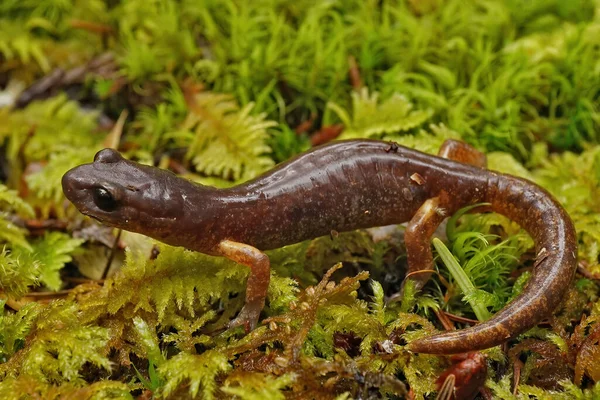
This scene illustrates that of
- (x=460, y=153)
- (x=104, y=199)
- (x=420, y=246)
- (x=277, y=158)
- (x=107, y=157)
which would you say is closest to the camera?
(x=104, y=199)

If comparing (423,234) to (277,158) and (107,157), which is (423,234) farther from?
(107,157)

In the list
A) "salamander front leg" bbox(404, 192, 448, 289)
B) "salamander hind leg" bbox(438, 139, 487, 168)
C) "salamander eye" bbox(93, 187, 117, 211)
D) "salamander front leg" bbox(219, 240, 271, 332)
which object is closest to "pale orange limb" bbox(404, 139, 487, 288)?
"salamander front leg" bbox(404, 192, 448, 289)

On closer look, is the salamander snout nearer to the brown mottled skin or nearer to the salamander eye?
the brown mottled skin

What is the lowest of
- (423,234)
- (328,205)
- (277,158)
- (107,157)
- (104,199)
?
(277,158)

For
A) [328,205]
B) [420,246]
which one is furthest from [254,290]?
[420,246]

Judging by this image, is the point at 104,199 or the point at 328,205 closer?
the point at 104,199

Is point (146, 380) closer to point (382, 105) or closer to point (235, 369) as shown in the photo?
point (235, 369)
